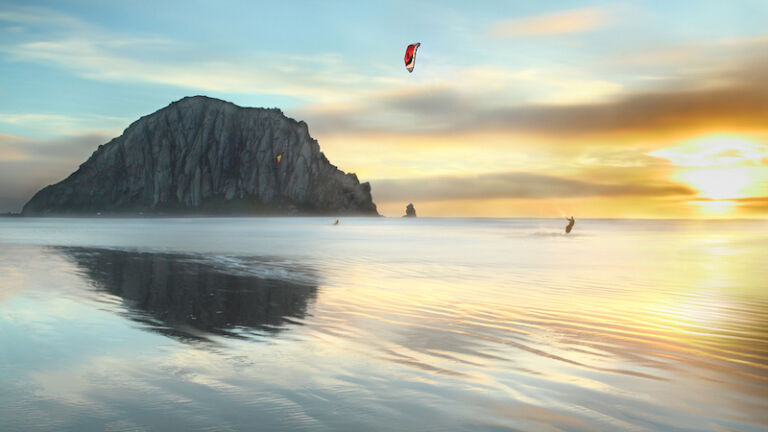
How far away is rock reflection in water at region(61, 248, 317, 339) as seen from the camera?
46.8 feet

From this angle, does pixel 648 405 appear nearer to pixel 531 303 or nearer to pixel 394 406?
pixel 394 406

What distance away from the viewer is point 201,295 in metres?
19.6

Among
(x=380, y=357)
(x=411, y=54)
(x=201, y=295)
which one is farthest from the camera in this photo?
(x=411, y=54)

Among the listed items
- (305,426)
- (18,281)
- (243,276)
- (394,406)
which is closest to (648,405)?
(394,406)

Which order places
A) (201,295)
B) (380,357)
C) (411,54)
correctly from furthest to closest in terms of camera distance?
(411,54) → (201,295) → (380,357)

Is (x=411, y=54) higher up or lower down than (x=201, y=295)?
higher up

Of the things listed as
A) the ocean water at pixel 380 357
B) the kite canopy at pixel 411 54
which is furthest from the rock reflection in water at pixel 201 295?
the kite canopy at pixel 411 54

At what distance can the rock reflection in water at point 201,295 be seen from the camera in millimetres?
14266

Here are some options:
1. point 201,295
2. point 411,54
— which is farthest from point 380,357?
point 411,54

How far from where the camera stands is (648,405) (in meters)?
7.89

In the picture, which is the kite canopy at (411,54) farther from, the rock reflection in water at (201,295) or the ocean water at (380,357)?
the ocean water at (380,357)

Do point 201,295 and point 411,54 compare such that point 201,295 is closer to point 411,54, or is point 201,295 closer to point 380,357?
point 380,357

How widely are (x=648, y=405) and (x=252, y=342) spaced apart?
7.38m

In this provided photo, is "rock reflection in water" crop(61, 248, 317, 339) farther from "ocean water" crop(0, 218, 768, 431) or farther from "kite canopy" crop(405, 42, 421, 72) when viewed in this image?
"kite canopy" crop(405, 42, 421, 72)
